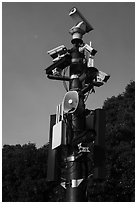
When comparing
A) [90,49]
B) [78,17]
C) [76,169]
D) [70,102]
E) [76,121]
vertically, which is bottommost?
[76,169]

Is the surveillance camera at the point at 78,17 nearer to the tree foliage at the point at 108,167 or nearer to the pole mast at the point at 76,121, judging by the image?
the pole mast at the point at 76,121

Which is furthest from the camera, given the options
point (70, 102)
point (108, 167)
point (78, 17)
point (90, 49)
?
point (108, 167)

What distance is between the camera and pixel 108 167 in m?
13.1

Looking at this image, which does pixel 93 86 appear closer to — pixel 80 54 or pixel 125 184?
pixel 80 54

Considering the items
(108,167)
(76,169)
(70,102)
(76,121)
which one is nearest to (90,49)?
(70,102)

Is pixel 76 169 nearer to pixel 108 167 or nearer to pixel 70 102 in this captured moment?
pixel 70 102

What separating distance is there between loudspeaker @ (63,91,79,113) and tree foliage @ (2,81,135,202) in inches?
259

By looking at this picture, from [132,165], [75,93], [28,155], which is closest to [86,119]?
[75,93]

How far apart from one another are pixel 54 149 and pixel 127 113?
32.2 ft

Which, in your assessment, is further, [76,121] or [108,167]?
[108,167]

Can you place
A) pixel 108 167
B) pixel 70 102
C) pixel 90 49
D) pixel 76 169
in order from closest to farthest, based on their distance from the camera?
pixel 76 169 < pixel 70 102 < pixel 90 49 < pixel 108 167

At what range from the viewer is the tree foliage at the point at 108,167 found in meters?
12.9

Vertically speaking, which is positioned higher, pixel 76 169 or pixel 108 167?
pixel 76 169

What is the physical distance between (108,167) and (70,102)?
8.15m
